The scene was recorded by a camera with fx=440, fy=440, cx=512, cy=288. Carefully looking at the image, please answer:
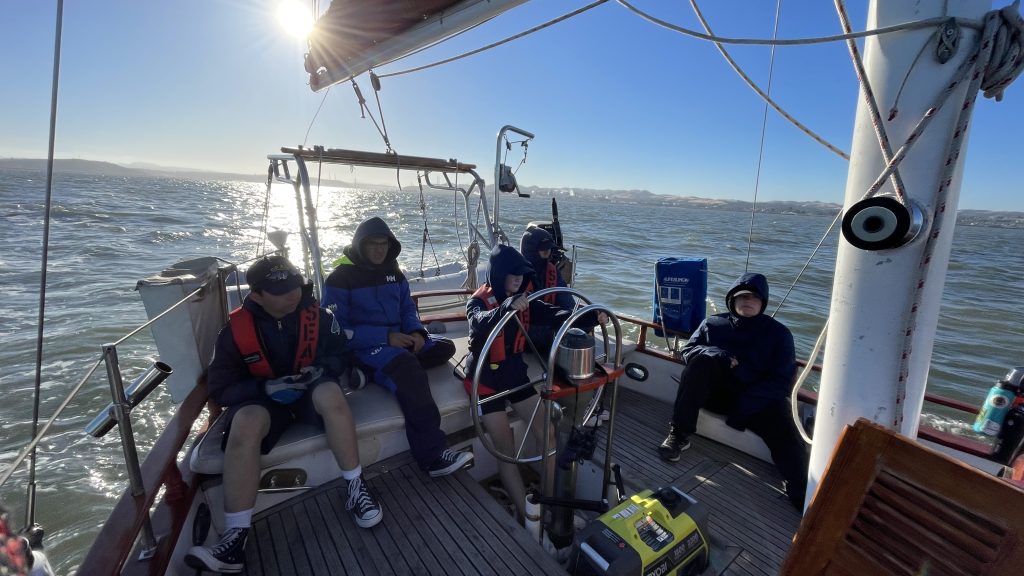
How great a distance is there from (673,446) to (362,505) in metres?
1.87

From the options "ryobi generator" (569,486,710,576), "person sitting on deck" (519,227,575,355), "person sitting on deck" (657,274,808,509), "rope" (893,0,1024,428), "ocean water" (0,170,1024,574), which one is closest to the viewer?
"rope" (893,0,1024,428)

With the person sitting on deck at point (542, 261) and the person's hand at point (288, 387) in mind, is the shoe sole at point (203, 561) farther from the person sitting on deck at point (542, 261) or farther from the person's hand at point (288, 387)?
the person sitting on deck at point (542, 261)

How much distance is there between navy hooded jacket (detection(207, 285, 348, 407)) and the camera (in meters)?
2.03

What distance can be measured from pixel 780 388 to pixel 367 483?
7.88 feet

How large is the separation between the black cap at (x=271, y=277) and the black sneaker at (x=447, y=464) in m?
1.15

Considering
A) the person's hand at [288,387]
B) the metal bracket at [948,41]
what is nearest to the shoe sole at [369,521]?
the person's hand at [288,387]

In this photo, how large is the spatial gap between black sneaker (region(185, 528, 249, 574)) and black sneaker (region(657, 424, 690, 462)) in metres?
2.27

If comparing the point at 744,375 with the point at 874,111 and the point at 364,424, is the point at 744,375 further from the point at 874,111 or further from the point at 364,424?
the point at 364,424

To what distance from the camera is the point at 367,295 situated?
105 inches

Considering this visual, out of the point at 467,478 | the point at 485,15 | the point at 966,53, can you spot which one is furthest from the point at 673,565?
the point at 485,15

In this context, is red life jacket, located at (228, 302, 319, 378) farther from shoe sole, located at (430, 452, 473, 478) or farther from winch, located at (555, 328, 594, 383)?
Answer: winch, located at (555, 328, 594, 383)

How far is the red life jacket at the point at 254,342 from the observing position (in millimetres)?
2090

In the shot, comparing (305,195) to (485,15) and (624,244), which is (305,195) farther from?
(624,244)

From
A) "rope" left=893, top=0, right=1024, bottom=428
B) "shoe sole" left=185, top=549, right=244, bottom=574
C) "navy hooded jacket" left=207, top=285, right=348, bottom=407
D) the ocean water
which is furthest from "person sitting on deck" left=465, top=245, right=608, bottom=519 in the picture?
the ocean water
